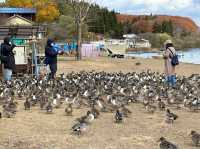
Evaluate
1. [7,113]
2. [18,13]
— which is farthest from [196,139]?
[18,13]

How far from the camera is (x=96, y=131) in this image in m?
15.5

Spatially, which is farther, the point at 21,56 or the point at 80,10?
the point at 80,10

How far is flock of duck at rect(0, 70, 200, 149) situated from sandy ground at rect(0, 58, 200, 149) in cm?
31

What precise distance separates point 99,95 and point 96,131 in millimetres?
5476

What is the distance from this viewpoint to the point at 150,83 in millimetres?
24891

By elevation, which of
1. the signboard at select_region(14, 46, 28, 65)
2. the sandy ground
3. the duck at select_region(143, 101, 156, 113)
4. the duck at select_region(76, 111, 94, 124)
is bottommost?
the sandy ground

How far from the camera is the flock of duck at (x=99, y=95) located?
1867 centimetres

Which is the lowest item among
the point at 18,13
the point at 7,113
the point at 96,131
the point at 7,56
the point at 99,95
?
the point at 96,131

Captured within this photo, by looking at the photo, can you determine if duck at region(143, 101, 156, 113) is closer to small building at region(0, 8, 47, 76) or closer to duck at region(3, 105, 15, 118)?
duck at region(3, 105, 15, 118)

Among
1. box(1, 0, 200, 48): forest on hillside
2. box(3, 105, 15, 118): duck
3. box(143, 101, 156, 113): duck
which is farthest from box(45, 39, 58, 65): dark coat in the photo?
box(1, 0, 200, 48): forest on hillside

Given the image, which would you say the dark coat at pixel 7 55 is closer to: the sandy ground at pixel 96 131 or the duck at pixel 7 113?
the sandy ground at pixel 96 131

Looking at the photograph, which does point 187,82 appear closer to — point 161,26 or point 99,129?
point 99,129

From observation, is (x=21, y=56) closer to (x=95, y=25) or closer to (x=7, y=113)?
(x=7, y=113)

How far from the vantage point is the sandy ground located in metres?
13.8
